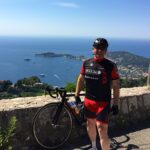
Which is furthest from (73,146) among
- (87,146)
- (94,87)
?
(94,87)

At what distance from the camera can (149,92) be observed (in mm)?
6977

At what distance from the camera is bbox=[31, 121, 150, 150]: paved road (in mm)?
5441

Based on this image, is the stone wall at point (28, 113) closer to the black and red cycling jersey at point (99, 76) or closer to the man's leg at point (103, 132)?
the black and red cycling jersey at point (99, 76)

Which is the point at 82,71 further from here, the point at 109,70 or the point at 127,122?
the point at 127,122

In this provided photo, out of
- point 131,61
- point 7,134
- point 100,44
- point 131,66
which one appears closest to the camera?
point 100,44

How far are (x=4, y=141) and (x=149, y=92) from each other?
3.43 m

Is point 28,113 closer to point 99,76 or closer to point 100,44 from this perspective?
point 99,76

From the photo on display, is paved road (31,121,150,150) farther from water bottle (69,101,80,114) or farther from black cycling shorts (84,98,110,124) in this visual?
black cycling shorts (84,98,110,124)

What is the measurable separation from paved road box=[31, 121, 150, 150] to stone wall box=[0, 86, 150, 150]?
18cm

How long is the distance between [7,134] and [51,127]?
0.92 meters

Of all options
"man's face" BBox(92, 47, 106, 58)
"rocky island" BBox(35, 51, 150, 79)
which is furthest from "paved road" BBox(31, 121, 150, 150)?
"rocky island" BBox(35, 51, 150, 79)

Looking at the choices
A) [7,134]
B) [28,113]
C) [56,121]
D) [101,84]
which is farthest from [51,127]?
[101,84]

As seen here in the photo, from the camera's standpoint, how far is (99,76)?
441 centimetres

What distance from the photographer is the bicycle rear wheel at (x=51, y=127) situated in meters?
5.28
